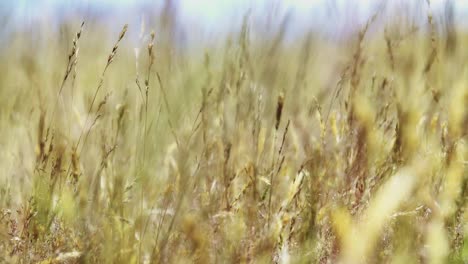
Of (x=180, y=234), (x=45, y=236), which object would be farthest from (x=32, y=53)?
(x=180, y=234)

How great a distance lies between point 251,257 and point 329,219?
0.89 ft

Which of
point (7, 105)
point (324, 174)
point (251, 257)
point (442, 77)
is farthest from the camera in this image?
point (7, 105)

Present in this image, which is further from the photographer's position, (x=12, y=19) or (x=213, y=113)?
(x=213, y=113)

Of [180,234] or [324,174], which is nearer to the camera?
[180,234]

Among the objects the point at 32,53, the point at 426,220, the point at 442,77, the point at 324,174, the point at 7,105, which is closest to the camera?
the point at 426,220

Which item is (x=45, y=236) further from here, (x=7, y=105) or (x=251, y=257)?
(x=7, y=105)

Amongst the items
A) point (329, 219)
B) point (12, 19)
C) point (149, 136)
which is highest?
point (12, 19)

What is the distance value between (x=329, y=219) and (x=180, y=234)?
31 cm

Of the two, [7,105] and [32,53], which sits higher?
[32,53]

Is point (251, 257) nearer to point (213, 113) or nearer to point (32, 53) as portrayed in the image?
point (213, 113)

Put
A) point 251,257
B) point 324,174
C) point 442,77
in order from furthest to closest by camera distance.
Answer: point 442,77, point 324,174, point 251,257

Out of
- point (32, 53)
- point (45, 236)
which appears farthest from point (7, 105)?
point (45, 236)

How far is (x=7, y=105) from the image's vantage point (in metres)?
2.09

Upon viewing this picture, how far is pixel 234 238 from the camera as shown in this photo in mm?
1235
